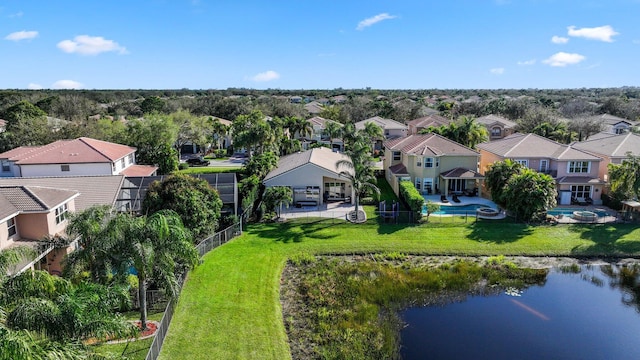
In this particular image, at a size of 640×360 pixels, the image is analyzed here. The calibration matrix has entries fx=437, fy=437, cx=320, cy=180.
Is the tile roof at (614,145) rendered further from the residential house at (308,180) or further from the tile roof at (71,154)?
the tile roof at (71,154)

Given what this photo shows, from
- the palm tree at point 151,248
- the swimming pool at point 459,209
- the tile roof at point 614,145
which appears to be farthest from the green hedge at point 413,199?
the tile roof at point 614,145

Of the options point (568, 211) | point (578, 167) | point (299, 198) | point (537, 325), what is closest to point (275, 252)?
point (299, 198)

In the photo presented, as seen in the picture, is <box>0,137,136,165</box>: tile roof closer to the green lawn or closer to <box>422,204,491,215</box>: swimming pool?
the green lawn

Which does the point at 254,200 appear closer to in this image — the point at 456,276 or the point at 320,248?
the point at 320,248

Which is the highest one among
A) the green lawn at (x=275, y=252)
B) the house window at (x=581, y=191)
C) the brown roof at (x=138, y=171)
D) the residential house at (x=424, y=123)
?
the residential house at (x=424, y=123)

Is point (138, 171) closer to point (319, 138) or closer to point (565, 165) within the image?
point (319, 138)

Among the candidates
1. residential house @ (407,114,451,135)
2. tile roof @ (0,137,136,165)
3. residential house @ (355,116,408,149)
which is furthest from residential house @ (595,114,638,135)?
tile roof @ (0,137,136,165)
